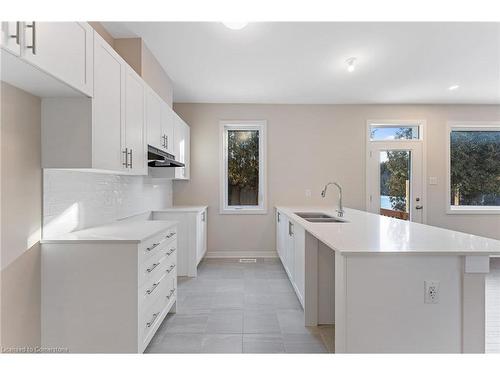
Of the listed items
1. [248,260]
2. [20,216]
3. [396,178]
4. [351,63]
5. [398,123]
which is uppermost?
[351,63]

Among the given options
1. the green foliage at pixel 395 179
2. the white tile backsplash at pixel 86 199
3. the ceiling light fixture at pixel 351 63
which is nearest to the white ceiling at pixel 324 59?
the ceiling light fixture at pixel 351 63

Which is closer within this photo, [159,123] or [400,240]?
[400,240]

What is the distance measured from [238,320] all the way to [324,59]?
9.55ft

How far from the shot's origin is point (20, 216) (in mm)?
1641

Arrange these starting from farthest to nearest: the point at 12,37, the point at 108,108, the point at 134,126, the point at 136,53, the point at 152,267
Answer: the point at 136,53 < the point at 134,126 < the point at 152,267 < the point at 108,108 < the point at 12,37

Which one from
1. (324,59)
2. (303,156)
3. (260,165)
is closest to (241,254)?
(260,165)

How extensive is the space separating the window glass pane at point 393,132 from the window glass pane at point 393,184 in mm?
268

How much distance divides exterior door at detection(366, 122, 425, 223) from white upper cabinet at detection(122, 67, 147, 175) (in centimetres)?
389

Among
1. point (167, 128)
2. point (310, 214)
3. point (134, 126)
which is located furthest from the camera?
point (310, 214)

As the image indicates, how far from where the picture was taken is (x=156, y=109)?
121 inches

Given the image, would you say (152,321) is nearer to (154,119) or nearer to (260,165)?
(154,119)

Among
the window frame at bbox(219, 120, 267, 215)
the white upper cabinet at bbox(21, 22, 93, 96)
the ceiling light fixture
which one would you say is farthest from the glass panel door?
the white upper cabinet at bbox(21, 22, 93, 96)
